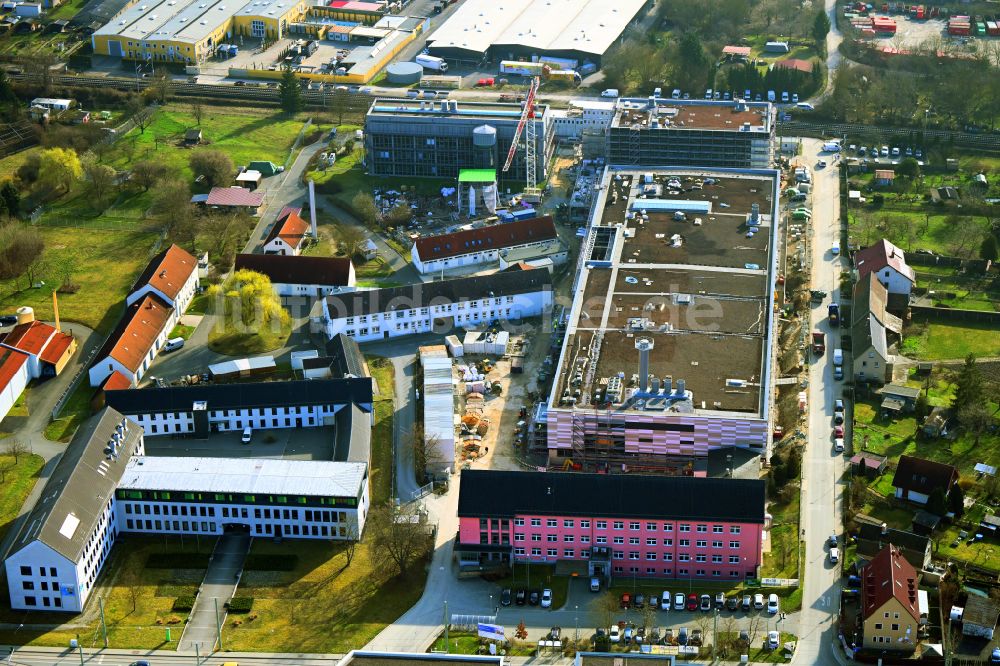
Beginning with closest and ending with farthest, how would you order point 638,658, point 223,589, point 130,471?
point 638,658 < point 223,589 < point 130,471

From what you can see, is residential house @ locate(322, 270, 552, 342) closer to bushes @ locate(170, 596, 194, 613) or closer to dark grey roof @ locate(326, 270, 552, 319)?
dark grey roof @ locate(326, 270, 552, 319)

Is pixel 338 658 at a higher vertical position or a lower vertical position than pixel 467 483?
lower

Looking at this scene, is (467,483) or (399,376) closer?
(467,483)

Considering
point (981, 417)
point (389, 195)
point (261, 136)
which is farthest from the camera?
point (261, 136)

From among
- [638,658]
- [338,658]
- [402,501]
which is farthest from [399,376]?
[638,658]

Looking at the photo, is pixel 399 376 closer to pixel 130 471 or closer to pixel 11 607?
pixel 130 471

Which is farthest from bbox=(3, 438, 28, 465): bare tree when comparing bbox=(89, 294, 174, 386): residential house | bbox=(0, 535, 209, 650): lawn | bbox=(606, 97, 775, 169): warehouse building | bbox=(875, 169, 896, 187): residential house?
bbox=(875, 169, 896, 187): residential house

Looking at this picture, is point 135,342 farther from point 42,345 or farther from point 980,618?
point 980,618
